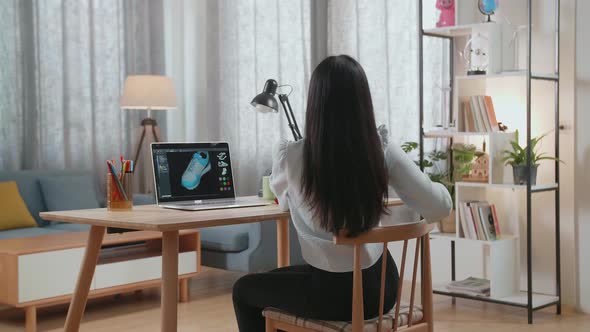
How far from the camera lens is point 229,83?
20.4 feet

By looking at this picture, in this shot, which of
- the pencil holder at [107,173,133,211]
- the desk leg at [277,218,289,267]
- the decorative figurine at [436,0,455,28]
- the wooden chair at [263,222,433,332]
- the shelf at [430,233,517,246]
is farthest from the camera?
the decorative figurine at [436,0,455,28]

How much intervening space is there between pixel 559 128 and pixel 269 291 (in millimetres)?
2386

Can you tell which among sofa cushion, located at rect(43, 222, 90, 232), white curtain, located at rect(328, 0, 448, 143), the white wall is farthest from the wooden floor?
white curtain, located at rect(328, 0, 448, 143)

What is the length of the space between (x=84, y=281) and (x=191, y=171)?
56cm

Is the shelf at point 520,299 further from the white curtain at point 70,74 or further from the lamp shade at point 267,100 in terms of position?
the white curtain at point 70,74

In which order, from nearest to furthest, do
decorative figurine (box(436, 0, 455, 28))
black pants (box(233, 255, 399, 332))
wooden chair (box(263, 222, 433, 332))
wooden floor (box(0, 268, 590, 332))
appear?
wooden chair (box(263, 222, 433, 332))
black pants (box(233, 255, 399, 332))
wooden floor (box(0, 268, 590, 332))
decorative figurine (box(436, 0, 455, 28))

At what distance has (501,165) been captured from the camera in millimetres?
4180

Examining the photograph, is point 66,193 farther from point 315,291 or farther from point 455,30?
point 315,291

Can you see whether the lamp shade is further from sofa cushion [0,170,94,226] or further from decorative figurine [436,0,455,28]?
sofa cushion [0,170,94,226]

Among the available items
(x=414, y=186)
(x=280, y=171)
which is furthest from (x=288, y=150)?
(x=414, y=186)

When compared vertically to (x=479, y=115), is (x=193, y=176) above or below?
below

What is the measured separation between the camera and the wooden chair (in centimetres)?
215

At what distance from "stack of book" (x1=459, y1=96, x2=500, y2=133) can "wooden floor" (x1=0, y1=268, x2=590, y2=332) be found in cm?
95

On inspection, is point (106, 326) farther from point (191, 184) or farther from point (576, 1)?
point (576, 1)
